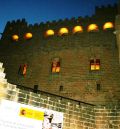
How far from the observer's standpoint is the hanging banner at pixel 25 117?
28.1 feet

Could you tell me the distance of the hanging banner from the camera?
8578mm

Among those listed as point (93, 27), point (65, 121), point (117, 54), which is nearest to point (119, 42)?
point (117, 54)

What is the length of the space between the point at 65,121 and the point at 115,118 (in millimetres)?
2566

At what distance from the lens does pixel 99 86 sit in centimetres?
1886

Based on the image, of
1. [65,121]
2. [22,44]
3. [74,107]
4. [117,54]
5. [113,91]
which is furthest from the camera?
[22,44]

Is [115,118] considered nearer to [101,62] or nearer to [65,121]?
[65,121]

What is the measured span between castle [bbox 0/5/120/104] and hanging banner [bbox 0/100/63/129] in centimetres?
906

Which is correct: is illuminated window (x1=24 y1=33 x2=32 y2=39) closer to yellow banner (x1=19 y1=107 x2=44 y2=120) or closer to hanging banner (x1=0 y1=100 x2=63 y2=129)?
hanging banner (x1=0 y1=100 x2=63 y2=129)

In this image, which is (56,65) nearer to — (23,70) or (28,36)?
(23,70)

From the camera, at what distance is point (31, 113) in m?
9.24

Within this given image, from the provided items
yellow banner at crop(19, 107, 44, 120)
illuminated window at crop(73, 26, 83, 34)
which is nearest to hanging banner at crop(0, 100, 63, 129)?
yellow banner at crop(19, 107, 44, 120)

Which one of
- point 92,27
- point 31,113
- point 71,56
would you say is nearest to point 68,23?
point 92,27

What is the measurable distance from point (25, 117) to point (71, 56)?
12.5 meters

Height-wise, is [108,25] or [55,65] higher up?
[108,25]
